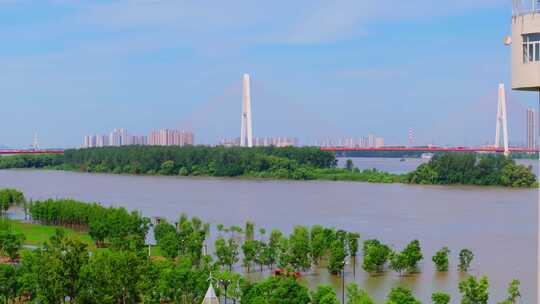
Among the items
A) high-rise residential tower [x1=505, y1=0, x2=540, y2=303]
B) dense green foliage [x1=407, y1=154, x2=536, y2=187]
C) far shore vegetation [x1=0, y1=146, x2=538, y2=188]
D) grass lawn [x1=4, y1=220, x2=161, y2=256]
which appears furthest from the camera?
far shore vegetation [x1=0, y1=146, x2=538, y2=188]

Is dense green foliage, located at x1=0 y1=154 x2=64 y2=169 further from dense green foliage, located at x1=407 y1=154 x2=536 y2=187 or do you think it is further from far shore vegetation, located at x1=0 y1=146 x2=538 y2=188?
dense green foliage, located at x1=407 y1=154 x2=536 y2=187

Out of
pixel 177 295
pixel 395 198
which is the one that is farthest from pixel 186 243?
pixel 395 198

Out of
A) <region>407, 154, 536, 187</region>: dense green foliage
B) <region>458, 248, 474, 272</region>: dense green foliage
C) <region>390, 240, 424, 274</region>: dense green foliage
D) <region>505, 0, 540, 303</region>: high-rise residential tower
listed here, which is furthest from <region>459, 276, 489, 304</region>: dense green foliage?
<region>407, 154, 536, 187</region>: dense green foliage

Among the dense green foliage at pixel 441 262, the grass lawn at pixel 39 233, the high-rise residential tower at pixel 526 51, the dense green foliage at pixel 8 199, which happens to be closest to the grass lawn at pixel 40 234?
the grass lawn at pixel 39 233

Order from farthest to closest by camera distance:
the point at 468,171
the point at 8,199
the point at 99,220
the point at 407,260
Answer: the point at 468,171, the point at 8,199, the point at 99,220, the point at 407,260

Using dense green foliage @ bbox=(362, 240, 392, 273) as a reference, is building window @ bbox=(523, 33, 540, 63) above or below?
above

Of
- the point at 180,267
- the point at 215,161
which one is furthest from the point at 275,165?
the point at 180,267

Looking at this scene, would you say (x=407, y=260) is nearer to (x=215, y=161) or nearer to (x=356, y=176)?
(x=356, y=176)
